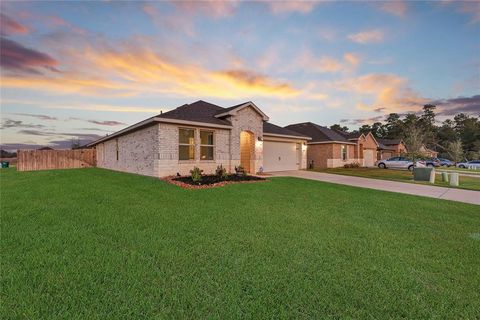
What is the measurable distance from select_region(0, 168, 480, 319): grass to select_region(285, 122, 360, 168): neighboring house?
18.4 m

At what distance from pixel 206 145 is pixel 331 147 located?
16506 millimetres

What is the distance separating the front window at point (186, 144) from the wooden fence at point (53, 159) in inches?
685

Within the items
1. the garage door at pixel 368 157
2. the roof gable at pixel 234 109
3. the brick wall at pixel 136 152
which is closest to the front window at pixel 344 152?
the garage door at pixel 368 157

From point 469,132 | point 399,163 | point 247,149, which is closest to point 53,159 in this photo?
point 247,149

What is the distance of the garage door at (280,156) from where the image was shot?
1773 centimetres

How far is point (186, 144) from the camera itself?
40.8 feet

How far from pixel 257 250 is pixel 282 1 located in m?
11.3

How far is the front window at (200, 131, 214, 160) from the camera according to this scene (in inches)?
511

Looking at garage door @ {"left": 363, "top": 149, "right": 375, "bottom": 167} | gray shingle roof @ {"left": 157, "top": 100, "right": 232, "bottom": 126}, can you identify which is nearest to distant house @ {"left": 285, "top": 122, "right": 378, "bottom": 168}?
garage door @ {"left": 363, "top": 149, "right": 375, "bottom": 167}

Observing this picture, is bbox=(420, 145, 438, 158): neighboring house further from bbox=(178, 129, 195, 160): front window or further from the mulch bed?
bbox=(178, 129, 195, 160): front window

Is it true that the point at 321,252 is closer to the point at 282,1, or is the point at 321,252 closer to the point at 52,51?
the point at 282,1

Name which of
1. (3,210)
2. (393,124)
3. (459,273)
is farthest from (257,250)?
(393,124)

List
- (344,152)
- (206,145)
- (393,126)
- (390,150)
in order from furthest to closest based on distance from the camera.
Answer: (393,126), (390,150), (344,152), (206,145)

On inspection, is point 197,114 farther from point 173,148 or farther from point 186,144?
point 173,148
